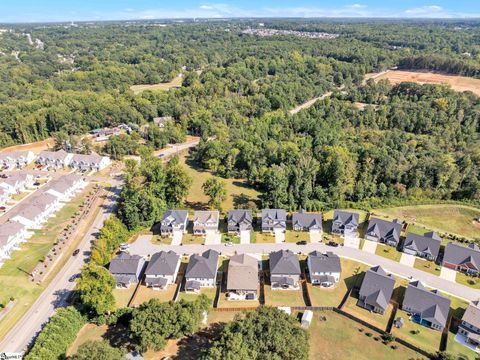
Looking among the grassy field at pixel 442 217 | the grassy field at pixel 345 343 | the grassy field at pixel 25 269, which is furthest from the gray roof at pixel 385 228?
the grassy field at pixel 25 269

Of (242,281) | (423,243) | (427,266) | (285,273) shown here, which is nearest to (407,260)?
(427,266)

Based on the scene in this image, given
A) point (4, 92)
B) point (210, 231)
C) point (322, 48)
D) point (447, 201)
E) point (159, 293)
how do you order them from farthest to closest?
point (322, 48) → point (4, 92) → point (447, 201) → point (210, 231) → point (159, 293)

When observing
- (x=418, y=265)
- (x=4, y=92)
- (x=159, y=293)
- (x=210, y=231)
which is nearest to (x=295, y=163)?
(x=210, y=231)

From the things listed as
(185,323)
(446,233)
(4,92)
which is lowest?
(446,233)

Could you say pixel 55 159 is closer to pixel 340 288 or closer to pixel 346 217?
pixel 346 217

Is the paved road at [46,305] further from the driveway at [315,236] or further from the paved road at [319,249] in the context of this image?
the driveway at [315,236]

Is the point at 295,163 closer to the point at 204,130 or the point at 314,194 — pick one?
the point at 314,194
